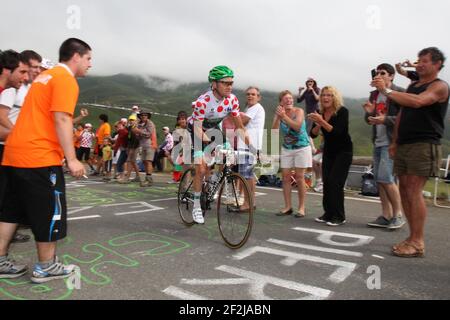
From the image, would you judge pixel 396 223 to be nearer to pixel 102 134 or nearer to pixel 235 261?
pixel 235 261

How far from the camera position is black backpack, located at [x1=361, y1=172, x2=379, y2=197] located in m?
8.60

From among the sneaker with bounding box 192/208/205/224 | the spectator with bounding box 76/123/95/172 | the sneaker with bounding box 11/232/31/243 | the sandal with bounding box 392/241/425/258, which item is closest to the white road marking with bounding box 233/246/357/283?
the sandal with bounding box 392/241/425/258

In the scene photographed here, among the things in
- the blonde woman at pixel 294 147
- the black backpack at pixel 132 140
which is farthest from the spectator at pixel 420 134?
the black backpack at pixel 132 140

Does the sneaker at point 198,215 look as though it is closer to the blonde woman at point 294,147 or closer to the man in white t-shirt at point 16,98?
the blonde woman at point 294,147

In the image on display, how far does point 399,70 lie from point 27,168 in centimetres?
458

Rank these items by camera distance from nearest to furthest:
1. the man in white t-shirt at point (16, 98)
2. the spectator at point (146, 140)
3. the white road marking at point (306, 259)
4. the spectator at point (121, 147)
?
the white road marking at point (306, 259)
the man in white t-shirt at point (16, 98)
the spectator at point (146, 140)
the spectator at point (121, 147)

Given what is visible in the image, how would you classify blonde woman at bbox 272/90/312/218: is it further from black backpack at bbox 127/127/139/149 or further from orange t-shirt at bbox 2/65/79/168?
black backpack at bbox 127/127/139/149

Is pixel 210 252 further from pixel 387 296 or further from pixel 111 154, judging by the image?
pixel 111 154

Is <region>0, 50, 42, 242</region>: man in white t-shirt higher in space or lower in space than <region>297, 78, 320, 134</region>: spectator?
lower

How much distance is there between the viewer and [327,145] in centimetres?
588

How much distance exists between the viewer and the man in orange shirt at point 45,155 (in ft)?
9.64

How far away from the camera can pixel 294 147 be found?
6.28m

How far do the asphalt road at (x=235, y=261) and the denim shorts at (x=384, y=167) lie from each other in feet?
2.54

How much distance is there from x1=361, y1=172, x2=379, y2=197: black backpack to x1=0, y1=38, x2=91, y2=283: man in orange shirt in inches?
289
